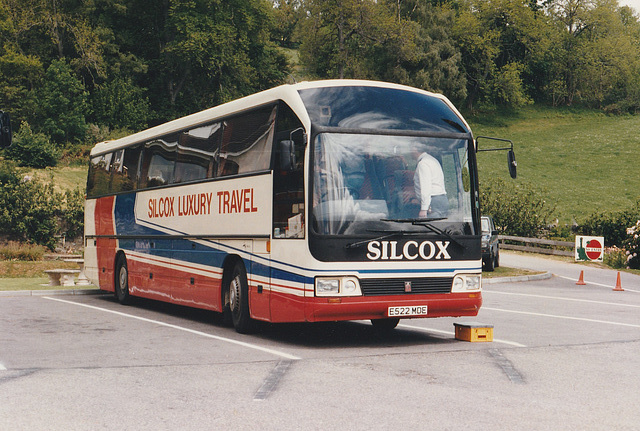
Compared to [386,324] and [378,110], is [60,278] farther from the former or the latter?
[378,110]

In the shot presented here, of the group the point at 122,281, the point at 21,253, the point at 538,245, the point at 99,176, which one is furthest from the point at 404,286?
the point at 538,245

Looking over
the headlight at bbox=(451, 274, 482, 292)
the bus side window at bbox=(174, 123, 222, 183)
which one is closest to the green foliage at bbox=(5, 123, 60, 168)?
the bus side window at bbox=(174, 123, 222, 183)

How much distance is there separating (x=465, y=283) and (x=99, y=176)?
12086 mm

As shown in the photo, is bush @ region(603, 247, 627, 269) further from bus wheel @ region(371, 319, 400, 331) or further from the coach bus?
the coach bus

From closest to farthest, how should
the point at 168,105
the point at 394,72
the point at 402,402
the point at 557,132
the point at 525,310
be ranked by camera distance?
the point at 402,402 → the point at 525,310 → the point at 168,105 → the point at 394,72 → the point at 557,132

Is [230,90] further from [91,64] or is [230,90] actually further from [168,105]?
[91,64]

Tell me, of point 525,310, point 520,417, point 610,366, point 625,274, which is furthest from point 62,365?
point 625,274

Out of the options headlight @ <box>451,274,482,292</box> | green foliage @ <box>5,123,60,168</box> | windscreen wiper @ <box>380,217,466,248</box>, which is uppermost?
green foliage @ <box>5,123,60,168</box>

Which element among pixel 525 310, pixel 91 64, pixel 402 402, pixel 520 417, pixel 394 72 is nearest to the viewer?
pixel 520 417

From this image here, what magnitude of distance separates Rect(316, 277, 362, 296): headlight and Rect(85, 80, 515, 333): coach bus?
Answer: 0.01m

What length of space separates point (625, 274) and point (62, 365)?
25.7 metres

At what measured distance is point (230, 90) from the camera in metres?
72.2

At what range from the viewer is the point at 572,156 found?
7600 centimetres

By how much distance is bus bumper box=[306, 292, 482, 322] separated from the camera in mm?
11031
